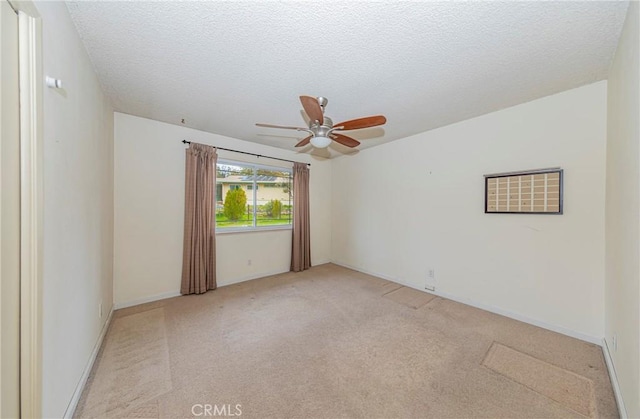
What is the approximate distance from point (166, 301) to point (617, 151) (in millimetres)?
4724

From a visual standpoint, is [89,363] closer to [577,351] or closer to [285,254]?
[285,254]

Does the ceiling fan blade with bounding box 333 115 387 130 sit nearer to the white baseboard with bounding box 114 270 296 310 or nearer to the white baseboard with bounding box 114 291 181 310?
the white baseboard with bounding box 114 270 296 310

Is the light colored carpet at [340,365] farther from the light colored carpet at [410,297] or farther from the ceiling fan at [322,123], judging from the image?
the ceiling fan at [322,123]

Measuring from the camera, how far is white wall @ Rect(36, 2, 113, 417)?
3.81 feet

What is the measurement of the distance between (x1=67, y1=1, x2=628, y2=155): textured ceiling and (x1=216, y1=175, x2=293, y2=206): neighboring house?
1.35m

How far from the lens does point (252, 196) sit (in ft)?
13.5

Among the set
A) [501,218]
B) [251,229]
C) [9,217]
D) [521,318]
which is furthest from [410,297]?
[9,217]

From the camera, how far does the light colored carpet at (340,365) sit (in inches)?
59.2

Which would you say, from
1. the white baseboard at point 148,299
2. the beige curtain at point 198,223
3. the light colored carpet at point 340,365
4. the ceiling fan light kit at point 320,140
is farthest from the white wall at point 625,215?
the white baseboard at point 148,299

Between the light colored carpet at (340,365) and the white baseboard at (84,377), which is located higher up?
the white baseboard at (84,377)

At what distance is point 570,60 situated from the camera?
1.84 m

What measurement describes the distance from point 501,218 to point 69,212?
387cm

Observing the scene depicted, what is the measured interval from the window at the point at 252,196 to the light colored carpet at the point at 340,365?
1.46 m

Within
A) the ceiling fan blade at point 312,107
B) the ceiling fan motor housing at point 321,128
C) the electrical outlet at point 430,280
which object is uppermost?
the ceiling fan blade at point 312,107
